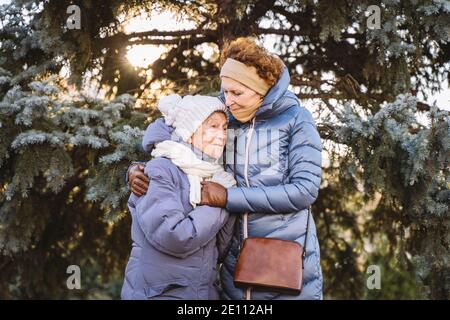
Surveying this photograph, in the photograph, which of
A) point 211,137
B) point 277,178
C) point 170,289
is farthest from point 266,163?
point 170,289

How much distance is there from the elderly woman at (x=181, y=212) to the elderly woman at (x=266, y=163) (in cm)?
9

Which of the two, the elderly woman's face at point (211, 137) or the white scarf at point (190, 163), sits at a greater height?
the elderly woman's face at point (211, 137)

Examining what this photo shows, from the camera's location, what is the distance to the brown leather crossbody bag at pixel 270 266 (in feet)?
8.70

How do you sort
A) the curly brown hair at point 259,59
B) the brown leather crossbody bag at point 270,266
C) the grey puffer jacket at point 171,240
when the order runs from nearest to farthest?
1. the grey puffer jacket at point 171,240
2. the brown leather crossbody bag at point 270,266
3. the curly brown hair at point 259,59

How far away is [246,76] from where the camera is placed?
286cm

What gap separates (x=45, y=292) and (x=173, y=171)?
3.73 m

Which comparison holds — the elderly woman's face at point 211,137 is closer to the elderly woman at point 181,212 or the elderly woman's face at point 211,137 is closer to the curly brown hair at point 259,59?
the elderly woman at point 181,212

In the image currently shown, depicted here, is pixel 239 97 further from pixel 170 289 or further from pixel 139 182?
pixel 170 289

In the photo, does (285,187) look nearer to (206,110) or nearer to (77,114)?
(206,110)

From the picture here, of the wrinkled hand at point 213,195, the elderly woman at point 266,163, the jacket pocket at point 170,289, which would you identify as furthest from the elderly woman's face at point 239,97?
the jacket pocket at point 170,289

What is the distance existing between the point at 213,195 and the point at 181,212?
0.19 meters

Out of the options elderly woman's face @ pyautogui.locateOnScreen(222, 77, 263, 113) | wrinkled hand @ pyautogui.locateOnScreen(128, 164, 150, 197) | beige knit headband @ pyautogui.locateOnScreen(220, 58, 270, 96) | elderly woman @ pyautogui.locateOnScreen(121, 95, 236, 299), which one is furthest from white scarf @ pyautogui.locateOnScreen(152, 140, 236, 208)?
beige knit headband @ pyautogui.locateOnScreen(220, 58, 270, 96)

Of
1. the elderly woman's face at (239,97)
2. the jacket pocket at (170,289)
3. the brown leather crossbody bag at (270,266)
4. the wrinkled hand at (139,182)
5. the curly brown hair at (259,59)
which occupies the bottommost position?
the jacket pocket at (170,289)
